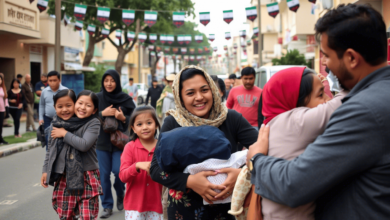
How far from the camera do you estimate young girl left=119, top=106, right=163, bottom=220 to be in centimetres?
371

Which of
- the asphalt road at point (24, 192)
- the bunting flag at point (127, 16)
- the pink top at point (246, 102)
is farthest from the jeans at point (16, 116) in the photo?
the pink top at point (246, 102)

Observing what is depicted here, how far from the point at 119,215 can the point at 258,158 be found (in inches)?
162

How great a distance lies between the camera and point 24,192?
6.77 m

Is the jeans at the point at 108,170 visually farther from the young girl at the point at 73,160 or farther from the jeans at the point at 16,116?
the jeans at the point at 16,116

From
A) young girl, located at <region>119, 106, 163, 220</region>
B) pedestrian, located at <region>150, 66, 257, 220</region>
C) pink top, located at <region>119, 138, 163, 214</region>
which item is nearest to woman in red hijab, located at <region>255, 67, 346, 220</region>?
pedestrian, located at <region>150, 66, 257, 220</region>

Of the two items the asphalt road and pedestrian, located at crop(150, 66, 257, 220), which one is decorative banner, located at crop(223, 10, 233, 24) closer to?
the asphalt road

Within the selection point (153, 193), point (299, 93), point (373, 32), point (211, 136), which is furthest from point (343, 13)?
point (153, 193)

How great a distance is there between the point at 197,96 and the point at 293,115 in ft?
3.08

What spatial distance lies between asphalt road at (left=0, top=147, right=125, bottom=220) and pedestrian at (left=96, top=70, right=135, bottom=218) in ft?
0.90

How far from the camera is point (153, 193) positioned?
3787 mm

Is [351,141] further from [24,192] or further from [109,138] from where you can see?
[24,192]

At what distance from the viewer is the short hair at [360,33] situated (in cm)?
147

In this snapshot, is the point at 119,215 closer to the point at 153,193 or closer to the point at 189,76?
the point at 153,193

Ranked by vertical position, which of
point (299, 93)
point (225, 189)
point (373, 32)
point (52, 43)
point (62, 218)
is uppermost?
point (52, 43)
